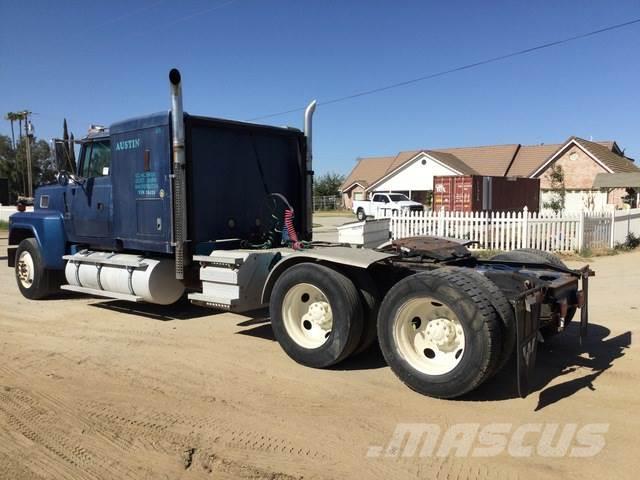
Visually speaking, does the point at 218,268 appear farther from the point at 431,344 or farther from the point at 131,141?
the point at 431,344

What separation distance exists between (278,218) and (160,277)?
69.6 inches

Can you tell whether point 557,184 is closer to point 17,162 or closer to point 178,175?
point 178,175

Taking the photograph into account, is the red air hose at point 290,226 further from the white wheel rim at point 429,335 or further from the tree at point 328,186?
the tree at point 328,186

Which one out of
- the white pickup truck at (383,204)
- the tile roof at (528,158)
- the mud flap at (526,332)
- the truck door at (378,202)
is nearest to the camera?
the mud flap at (526,332)

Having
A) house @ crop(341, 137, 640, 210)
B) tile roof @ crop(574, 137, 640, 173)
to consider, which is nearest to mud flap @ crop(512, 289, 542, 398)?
house @ crop(341, 137, 640, 210)

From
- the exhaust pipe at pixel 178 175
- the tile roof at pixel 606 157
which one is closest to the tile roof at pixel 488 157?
the tile roof at pixel 606 157

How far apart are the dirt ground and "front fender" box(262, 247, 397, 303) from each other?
0.82 m

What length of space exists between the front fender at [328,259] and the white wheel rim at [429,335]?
1.93ft

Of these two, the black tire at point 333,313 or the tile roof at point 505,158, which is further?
the tile roof at point 505,158

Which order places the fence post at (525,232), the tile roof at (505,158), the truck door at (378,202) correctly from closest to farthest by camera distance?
the fence post at (525,232)
the truck door at (378,202)
the tile roof at (505,158)

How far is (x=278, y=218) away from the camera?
785 centimetres

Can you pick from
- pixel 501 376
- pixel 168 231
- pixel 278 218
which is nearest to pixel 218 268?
pixel 168 231

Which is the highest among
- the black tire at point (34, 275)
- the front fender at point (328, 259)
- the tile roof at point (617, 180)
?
the tile roof at point (617, 180)

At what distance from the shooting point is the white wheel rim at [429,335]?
466cm
